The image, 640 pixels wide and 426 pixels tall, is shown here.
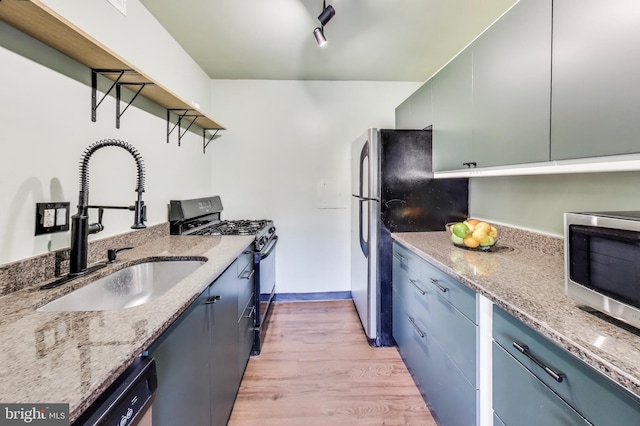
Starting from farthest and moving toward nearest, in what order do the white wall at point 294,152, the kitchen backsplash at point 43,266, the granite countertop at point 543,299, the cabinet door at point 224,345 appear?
1. the white wall at point 294,152
2. the cabinet door at point 224,345
3. the kitchen backsplash at point 43,266
4. the granite countertop at point 543,299

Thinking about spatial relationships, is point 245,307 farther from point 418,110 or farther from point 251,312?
point 418,110

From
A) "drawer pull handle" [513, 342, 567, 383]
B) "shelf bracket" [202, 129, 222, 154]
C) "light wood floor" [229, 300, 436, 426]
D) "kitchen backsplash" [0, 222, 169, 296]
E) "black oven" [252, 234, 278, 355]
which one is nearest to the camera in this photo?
"drawer pull handle" [513, 342, 567, 383]

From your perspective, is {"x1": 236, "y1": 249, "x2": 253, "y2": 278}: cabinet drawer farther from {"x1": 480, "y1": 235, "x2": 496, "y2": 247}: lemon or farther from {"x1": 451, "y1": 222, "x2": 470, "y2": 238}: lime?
{"x1": 480, "y1": 235, "x2": 496, "y2": 247}: lemon

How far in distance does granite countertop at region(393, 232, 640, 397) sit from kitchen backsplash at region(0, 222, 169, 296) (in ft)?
5.52

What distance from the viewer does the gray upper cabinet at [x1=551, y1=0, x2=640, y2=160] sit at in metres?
0.85

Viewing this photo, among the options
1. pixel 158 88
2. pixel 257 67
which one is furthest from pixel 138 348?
pixel 257 67

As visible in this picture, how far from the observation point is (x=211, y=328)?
125cm

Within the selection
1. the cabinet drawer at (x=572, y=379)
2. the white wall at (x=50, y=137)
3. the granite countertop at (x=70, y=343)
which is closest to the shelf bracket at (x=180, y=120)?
the white wall at (x=50, y=137)

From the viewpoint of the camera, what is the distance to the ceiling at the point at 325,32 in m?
1.90

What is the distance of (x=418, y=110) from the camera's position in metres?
2.41

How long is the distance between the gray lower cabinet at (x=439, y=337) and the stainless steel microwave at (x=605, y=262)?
384mm

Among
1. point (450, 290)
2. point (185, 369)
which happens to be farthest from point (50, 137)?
point (450, 290)

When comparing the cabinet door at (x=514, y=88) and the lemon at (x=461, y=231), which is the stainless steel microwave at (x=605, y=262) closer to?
the cabinet door at (x=514, y=88)

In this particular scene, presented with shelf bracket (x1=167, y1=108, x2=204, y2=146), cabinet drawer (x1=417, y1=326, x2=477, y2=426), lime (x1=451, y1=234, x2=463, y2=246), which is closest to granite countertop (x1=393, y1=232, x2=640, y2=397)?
lime (x1=451, y1=234, x2=463, y2=246)
